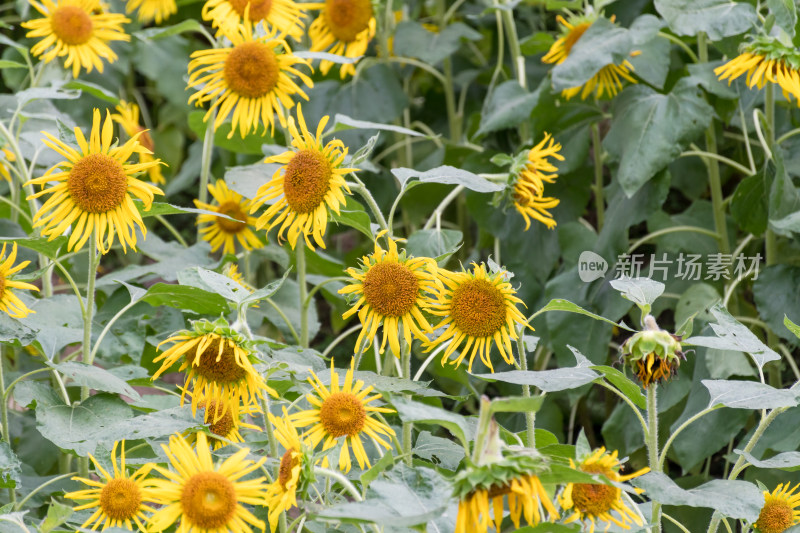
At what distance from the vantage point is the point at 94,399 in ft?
3.19

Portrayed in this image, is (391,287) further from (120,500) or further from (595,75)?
(595,75)

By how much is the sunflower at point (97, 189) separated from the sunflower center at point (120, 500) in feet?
0.72

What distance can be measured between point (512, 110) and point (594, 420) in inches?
22.1

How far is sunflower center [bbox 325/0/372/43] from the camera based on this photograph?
1.44 metres

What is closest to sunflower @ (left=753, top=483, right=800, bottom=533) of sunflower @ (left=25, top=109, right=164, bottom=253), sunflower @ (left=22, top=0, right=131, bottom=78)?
sunflower @ (left=25, top=109, right=164, bottom=253)

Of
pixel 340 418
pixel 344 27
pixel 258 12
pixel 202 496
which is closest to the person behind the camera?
pixel 202 496

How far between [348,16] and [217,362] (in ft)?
2.79

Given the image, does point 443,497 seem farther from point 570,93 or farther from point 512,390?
point 570,93

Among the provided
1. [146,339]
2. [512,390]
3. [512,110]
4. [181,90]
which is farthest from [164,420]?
[181,90]

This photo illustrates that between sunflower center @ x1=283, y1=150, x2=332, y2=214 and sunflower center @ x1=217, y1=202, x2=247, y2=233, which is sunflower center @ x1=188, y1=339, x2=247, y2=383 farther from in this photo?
sunflower center @ x1=217, y1=202, x2=247, y2=233

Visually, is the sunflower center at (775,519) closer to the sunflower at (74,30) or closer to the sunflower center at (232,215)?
the sunflower center at (232,215)

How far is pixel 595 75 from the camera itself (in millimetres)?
1349

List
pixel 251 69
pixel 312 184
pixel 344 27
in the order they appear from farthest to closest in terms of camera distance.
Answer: pixel 344 27, pixel 251 69, pixel 312 184

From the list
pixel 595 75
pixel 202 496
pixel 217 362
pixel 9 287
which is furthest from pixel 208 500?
pixel 595 75
